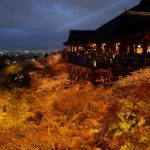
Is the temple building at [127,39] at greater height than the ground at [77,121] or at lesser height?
greater

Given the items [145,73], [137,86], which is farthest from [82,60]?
[137,86]

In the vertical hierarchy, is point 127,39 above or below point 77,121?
above

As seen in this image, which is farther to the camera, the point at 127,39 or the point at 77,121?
the point at 127,39

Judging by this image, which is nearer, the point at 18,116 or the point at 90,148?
the point at 90,148

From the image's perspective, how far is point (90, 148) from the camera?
1379 centimetres

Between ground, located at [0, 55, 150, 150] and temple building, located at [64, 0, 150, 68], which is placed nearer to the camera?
ground, located at [0, 55, 150, 150]

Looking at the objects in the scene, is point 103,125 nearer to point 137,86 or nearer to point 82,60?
point 137,86

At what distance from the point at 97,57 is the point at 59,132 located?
45.9 feet

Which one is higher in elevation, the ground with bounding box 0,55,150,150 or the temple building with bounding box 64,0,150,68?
the temple building with bounding box 64,0,150,68

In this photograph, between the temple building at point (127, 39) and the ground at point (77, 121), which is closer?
the ground at point (77, 121)

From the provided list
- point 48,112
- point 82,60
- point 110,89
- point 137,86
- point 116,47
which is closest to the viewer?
point 48,112

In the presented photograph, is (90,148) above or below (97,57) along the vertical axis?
below

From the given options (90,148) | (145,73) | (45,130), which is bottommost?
(90,148)

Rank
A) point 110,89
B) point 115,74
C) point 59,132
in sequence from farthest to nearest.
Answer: point 115,74
point 110,89
point 59,132
